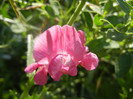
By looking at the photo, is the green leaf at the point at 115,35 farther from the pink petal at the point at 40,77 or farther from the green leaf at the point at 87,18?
the pink petal at the point at 40,77

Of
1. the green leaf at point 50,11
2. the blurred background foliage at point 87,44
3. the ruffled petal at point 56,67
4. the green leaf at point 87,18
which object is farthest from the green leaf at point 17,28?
the ruffled petal at point 56,67

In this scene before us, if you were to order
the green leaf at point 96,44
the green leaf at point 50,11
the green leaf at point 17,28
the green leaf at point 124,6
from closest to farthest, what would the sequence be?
the green leaf at point 124,6
the green leaf at point 96,44
the green leaf at point 50,11
the green leaf at point 17,28

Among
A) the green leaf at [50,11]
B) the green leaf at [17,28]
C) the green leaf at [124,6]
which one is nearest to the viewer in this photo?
the green leaf at [124,6]

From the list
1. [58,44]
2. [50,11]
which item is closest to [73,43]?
[58,44]

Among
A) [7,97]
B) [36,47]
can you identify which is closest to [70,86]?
[7,97]

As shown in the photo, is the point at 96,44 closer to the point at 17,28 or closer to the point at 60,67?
the point at 60,67

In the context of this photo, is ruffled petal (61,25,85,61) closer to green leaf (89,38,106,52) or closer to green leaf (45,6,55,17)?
green leaf (89,38,106,52)

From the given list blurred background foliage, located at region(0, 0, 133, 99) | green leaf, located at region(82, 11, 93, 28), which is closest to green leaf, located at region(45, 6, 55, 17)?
blurred background foliage, located at region(0, 0, 133, 99)
